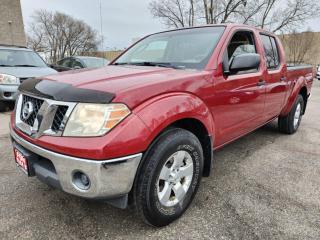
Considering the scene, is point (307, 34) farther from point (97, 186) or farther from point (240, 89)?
point (97, 186)

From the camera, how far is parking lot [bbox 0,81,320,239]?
213 centimetres

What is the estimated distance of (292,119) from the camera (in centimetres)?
473

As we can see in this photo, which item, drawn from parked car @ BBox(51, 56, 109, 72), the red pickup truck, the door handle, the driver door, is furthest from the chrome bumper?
parked car @ BBox(51, 56, 109, 72)

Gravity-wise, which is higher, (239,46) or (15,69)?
(239,46)

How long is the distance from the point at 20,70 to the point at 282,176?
19.7ft

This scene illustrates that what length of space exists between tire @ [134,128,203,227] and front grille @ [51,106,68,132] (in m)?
0.62

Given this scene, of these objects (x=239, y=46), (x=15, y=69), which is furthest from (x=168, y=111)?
(x=15, y=69)

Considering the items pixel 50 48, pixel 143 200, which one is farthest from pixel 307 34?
pixel 143 200

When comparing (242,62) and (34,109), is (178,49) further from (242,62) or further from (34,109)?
(34,109)

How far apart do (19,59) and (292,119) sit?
6513mm

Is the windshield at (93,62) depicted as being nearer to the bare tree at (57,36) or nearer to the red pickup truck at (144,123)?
the red pickup truck at (144,123)

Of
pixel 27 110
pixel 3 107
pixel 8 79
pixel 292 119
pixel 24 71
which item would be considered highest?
pixel 27 110

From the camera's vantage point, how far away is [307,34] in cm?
2805

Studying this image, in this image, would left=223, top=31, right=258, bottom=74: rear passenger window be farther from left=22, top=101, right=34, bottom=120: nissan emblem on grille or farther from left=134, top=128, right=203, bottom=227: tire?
left=22, top=101, right=34, bottom=120: nissan emblem on grille
